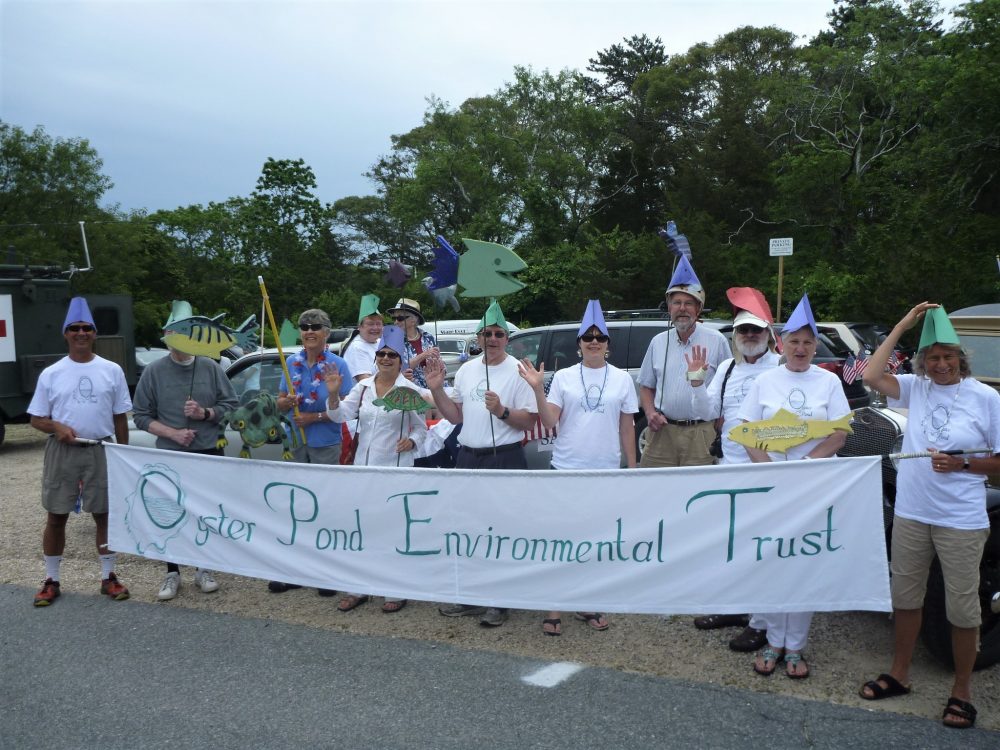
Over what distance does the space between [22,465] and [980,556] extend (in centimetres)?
1153

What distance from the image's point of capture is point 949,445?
12.0 feet

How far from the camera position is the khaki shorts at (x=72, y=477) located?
5.46 meters

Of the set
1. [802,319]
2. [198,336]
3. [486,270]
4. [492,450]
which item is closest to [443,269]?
[486,270]

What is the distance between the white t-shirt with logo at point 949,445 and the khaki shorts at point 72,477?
492 cm

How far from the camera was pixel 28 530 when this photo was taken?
7480 millimetres

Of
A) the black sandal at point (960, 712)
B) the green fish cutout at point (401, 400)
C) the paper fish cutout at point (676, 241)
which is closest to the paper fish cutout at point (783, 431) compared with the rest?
the black sandal at point (960, 712)

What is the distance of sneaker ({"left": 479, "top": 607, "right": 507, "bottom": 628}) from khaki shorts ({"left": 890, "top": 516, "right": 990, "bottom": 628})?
2.18 m

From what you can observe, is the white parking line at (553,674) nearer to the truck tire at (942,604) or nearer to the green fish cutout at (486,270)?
the truck tire at (942,604)

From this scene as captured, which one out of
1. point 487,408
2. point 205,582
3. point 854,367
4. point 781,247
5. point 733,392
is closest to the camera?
point 733,392

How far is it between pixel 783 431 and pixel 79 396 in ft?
14.6

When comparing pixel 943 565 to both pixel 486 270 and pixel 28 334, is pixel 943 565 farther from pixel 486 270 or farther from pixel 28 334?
pixel 28 334

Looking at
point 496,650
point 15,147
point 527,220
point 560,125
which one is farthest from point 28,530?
point 560,125

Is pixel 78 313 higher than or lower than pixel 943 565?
higher

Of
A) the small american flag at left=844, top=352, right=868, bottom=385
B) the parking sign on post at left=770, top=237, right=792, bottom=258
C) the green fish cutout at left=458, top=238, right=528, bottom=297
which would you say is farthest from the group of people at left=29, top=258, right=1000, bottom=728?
the parking sign on post at left=770, top=237, right=792, bottom=258
